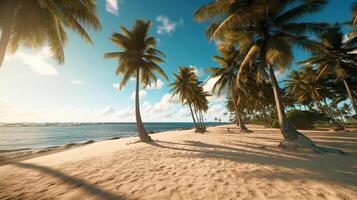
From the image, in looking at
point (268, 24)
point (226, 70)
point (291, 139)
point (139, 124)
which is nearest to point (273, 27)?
point (268, 24)

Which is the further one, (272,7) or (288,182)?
(272,7)

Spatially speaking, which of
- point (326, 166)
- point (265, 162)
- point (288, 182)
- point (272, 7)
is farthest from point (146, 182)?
point (272, 7)

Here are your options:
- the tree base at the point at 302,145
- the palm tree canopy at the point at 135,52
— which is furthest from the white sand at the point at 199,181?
the palm tree canopy at the point at 135,52

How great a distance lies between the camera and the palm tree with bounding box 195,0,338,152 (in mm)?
9422

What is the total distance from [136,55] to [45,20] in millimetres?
7902

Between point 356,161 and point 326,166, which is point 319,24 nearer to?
point 356,161

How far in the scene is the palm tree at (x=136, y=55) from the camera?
14.5 m

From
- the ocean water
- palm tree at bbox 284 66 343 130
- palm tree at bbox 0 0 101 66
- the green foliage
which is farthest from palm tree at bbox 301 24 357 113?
the ocean water

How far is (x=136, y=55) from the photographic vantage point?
14.9 m

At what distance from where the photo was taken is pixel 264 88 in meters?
31.7

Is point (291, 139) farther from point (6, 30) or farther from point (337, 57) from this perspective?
point (337, 57)

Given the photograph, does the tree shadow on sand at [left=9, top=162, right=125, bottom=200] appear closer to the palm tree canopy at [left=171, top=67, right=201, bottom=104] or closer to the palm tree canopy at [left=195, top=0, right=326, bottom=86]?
the palm tree canopy at [left=195, top=0, right=326, bottom=86]

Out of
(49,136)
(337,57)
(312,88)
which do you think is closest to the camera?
(337,57)

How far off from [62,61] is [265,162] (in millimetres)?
10949
